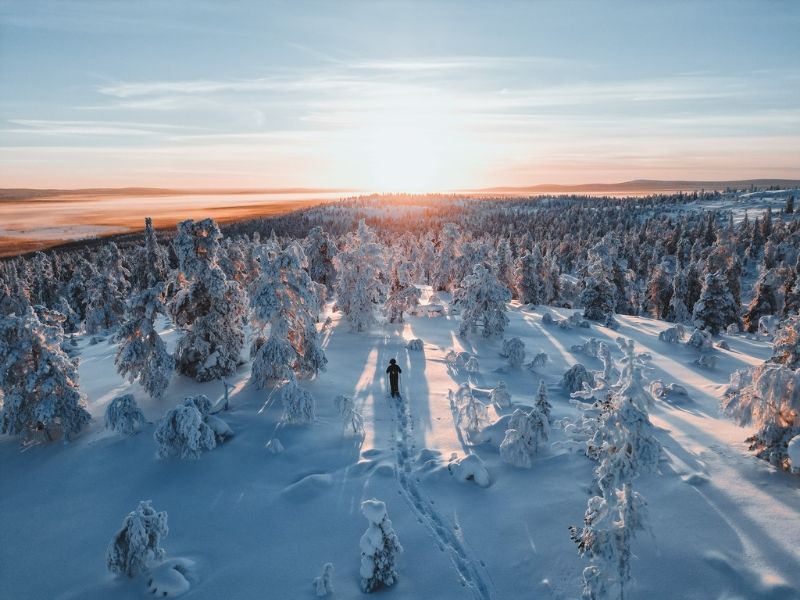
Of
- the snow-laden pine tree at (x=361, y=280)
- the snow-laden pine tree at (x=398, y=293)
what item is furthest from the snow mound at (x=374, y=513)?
the snow-laden pine tree at (x=398, y=293)

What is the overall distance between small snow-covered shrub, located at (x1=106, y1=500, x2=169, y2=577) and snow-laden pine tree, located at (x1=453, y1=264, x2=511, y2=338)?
69.0ft

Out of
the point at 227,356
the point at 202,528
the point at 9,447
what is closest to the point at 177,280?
the point at 227,356

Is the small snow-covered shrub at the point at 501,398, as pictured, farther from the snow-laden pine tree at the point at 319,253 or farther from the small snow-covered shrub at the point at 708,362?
the snow-laden pine tree at the point at 319,253

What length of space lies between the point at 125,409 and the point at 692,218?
703 feet

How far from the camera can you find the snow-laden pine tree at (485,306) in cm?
2703

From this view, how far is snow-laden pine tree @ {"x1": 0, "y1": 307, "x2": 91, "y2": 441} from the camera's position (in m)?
14.0

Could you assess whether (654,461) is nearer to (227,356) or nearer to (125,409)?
(125,409)

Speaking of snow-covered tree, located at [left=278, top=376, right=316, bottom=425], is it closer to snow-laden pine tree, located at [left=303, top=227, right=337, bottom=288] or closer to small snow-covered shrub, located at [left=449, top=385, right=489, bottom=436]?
small snow-covered shrub, located at [left=449, top=385, right=489, bottom=436]

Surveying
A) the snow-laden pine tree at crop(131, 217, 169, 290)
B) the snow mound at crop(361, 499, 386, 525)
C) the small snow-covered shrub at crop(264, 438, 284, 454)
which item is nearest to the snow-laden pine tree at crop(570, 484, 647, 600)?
the snow mound at crop(361, 499, 386, 525)

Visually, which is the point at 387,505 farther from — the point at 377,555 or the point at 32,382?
the point at 32,382

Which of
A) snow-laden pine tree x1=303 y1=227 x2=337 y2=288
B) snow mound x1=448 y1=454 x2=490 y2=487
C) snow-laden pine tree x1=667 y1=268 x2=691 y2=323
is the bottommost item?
snow-laden pine tree x1=667 y1=268 x2=691 y2=323

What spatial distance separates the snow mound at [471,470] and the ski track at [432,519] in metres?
1.08

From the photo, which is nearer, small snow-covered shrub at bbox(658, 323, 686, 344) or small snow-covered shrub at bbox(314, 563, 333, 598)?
small snow-covered shrub at bbox(314, 563, 333, 598)

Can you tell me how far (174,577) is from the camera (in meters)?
8.48
